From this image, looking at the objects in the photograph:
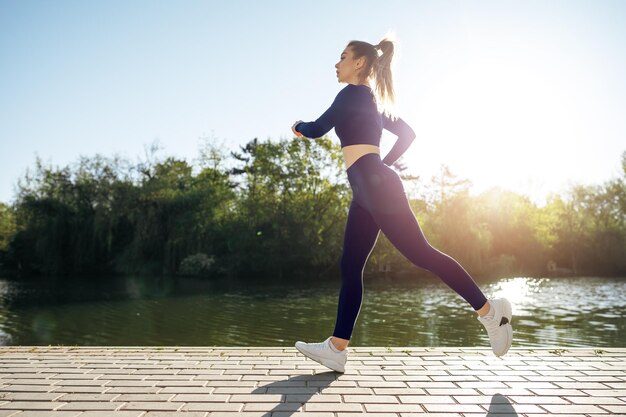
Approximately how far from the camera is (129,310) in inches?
475

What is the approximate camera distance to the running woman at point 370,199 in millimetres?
2756

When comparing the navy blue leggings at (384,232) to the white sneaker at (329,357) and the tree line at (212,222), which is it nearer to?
the white sneaker at (329,357)

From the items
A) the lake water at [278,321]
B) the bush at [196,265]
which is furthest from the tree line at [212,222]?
the lake water at [278,321]

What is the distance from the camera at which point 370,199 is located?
2820mm

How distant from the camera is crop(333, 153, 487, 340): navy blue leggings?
2740 millimetres

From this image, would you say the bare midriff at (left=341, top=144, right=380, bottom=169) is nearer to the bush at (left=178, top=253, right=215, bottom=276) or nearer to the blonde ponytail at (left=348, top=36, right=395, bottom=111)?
the blonde ponytail at (left=348, top=36, right=395, bottom=111)

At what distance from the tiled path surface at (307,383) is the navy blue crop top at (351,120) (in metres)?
1.37

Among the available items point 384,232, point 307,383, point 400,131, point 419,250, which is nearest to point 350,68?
point 400,131

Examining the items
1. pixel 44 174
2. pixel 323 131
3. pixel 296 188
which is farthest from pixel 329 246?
pixel 323 131

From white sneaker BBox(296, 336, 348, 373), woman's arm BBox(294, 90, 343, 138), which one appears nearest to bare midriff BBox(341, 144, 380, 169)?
woman's arm BBox(294, 90, 343, 138)

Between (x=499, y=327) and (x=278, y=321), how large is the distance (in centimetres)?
760

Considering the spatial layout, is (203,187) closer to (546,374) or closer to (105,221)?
(105,221)

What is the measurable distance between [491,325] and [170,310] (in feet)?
34.3

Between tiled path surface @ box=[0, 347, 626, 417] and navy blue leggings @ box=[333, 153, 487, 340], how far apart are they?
44cm
